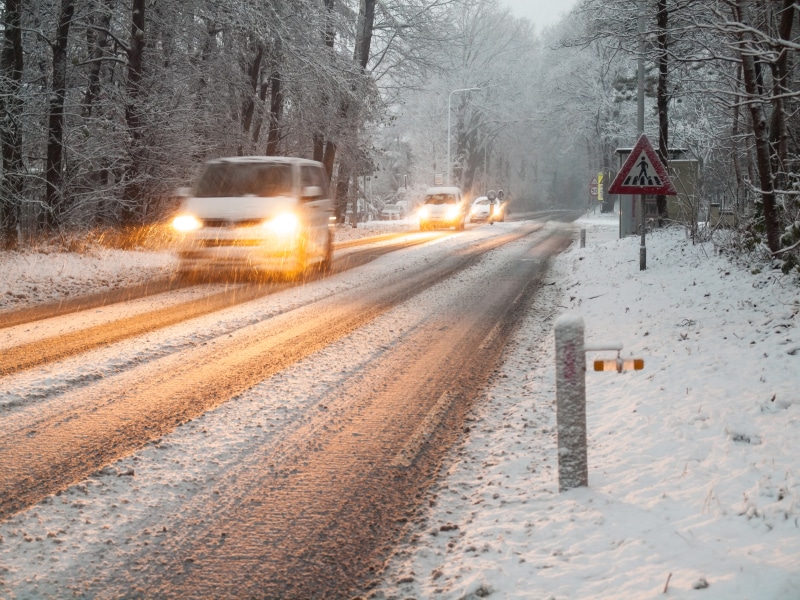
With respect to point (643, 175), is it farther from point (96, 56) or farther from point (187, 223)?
point (96, 56)

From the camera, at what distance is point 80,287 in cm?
1249

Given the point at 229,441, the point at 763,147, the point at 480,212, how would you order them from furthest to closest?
the point at 480,212 → the point at 763,147 → the point at 229,441

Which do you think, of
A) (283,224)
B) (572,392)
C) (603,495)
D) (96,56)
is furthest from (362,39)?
(603,495)

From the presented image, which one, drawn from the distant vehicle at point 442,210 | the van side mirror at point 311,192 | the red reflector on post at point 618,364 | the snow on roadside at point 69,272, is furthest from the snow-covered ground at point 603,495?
the distant vehicle at point 442,210

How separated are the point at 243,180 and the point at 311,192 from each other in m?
1.32

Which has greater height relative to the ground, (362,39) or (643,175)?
(362,39)

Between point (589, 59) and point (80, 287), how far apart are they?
170 feet

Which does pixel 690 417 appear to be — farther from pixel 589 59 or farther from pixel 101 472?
pixel 589 59

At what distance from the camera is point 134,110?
17875mm

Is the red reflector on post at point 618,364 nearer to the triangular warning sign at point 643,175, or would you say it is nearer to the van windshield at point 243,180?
the triangular warning sign at point 643,175

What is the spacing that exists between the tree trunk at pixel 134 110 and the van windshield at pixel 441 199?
713 inches

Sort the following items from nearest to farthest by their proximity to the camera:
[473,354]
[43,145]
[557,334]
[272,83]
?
[557,334], [473,354], [43,145], [272,83]

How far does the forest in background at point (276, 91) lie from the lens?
10.2 meters

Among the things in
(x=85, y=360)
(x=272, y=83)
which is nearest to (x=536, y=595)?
(x=85, y=360)
